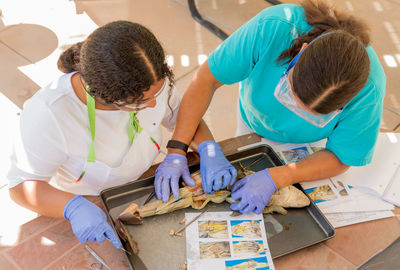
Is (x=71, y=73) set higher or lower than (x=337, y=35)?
lower

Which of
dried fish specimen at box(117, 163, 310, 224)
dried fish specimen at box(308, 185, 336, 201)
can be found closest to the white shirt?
dried fish specimen at box(117, 163, 310, 224)

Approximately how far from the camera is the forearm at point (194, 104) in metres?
1.77

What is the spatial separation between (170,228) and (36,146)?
59 cm

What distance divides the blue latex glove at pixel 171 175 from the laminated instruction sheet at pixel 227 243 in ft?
0.43

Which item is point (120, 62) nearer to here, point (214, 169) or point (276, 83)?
point (214, 169)

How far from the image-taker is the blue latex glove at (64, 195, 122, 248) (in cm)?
132

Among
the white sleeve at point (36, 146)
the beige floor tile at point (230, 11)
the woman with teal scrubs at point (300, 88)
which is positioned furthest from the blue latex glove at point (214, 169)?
the beige floor tile at point (230, 11)

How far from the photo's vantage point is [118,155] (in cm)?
154


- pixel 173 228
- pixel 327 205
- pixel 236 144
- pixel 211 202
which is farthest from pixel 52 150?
pixel 327 205

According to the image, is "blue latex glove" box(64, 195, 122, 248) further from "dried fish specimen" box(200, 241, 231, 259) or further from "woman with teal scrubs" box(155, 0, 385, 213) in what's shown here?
"woman with teal scrubs" box(155, 0, 385, 213)

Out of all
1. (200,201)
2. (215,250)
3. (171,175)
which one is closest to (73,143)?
(171,175)

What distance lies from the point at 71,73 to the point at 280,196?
0.99m

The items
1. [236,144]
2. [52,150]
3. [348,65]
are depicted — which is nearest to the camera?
[348,65]

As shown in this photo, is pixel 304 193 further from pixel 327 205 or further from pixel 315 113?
pixel 315 113
